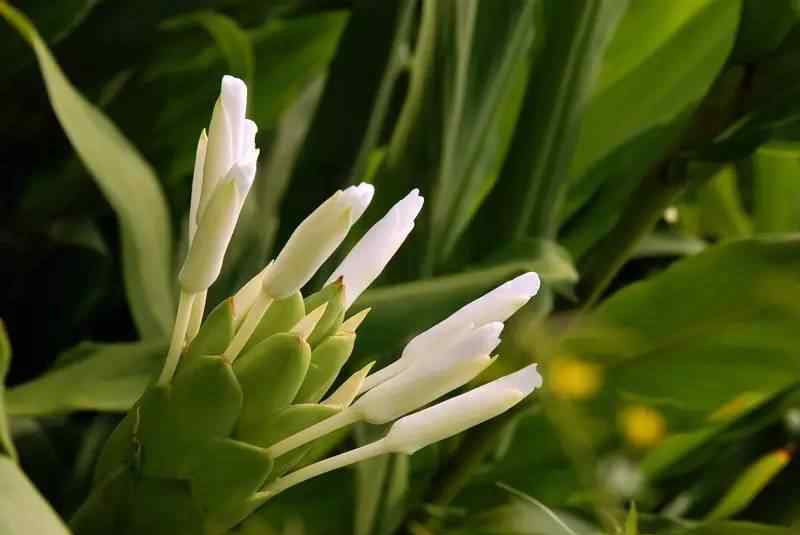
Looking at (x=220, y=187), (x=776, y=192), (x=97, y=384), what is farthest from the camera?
(x=776, y=192)

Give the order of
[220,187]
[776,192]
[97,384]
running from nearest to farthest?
[220,187] < [97,384] < [776,192]

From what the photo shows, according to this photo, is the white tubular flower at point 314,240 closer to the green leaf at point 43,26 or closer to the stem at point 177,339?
the stem at point 177,339

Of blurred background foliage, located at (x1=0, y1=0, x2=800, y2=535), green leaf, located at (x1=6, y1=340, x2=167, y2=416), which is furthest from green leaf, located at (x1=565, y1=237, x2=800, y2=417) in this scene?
green leaf, located at (x1=6, y1=340, x2=167, y2=416)

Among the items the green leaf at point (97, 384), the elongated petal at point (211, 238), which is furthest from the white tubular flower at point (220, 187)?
the green leaf at point (97, 384)

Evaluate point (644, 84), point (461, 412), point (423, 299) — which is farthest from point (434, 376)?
point (644, 84)

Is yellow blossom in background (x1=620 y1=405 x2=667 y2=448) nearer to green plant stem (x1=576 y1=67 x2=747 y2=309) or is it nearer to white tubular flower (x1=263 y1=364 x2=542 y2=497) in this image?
green plant stem (x1=576 y1=67 x2=747 y2=309)

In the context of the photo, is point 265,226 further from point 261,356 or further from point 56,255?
point 261,356

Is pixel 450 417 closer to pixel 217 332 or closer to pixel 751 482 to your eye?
pixel 217 332
